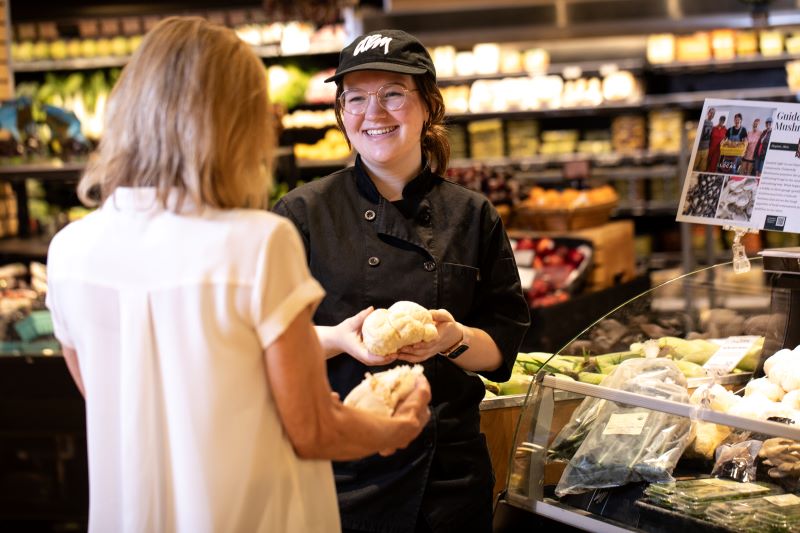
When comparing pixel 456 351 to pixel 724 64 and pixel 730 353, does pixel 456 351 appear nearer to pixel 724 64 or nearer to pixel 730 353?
pixel 730 353

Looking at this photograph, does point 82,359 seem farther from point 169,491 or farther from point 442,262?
point 442,262

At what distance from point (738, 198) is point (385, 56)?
100 cm

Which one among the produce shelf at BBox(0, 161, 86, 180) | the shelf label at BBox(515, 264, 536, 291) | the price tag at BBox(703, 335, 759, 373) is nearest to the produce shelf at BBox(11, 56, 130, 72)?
the produce shelf at BBox(0, 161, 86, 180)

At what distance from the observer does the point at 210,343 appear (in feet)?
5.11

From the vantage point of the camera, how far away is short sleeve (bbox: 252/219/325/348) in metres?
1.54

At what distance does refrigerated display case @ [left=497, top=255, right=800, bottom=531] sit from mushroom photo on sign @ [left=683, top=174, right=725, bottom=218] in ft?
0.64

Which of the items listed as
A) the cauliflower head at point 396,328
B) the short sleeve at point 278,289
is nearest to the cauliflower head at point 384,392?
the cauliflower head at point 396,328

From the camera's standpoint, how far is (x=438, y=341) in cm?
220

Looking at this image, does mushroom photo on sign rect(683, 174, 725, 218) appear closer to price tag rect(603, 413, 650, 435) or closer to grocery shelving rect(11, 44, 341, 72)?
price tag rect(603, 413, 650, 435)

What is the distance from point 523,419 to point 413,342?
495mm

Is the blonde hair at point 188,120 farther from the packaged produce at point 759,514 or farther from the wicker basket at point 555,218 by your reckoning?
the wicker basket at point 555,218

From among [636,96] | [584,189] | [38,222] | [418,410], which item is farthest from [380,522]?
[636,96]

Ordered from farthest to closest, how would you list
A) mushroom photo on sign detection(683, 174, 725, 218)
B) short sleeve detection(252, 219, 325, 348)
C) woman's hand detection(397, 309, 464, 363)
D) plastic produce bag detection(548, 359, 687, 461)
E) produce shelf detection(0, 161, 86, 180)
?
produce shelf detection(0, 161, 86, 180)
mushroom photo on sign detection(683, 174, 725, 218)
plastic produce bag detection(548, 359, 687, 461)
woman's hand detection(397, 309, 464, 363)
short sleeve detection(252, 219, 325, 348)

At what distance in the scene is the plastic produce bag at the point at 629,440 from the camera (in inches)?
91.9
